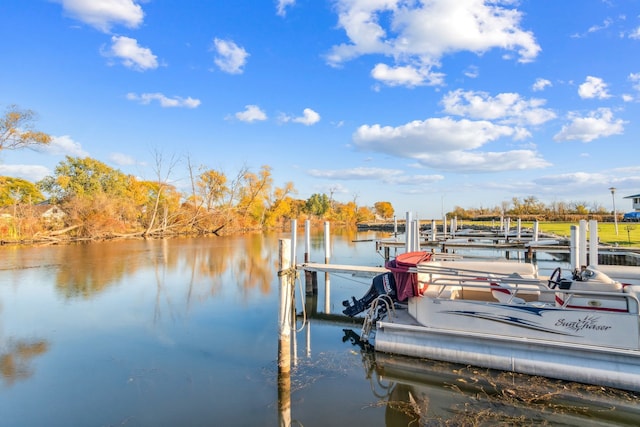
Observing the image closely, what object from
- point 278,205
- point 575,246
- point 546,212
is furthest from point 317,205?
point 575,246

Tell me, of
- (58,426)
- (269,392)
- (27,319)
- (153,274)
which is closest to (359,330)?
(269,392)

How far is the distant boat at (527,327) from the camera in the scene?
5102mm

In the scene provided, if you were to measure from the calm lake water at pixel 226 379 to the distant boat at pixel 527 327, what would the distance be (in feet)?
0.80

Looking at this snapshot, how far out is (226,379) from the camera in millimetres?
5902

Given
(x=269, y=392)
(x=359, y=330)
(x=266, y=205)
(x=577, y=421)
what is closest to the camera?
(x=577, y=421)

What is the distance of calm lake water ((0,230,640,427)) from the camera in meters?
4.76

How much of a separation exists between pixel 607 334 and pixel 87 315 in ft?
35.5

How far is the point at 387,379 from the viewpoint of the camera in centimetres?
588

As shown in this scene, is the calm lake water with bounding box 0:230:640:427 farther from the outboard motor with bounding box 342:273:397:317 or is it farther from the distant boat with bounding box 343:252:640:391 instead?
the outboard motor with bounding box 342:273:397:317

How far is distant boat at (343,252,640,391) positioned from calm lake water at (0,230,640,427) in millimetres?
243

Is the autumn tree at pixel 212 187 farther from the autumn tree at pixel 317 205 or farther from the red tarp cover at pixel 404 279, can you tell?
the red tarp cover at pixel 404 279

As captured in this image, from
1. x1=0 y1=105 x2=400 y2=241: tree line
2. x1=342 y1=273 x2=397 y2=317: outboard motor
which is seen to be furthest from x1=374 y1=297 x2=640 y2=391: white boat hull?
x1=0 y1=105 x2=400 y2=241: tree line

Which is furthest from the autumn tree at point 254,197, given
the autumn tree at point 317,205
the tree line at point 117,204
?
the autumn tree at point 317,205

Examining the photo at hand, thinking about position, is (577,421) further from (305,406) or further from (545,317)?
(305,406)
